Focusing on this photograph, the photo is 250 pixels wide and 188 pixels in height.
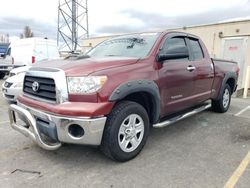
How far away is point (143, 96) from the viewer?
12.3ft

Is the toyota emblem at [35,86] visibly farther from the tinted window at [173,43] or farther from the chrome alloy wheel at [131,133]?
the tinted window at [173,43]

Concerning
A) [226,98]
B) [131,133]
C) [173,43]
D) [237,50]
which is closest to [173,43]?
[173,43]

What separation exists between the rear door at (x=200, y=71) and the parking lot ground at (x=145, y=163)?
791 mm

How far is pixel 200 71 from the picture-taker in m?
4.88

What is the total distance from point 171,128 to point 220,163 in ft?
5.42

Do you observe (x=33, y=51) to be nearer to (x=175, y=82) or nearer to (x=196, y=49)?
(x=196, y=49)

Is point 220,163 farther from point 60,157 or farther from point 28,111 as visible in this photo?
point 28,111

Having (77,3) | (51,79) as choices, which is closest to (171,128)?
(51,79)

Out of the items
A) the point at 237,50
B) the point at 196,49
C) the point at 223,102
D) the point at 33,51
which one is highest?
the point at 196,49

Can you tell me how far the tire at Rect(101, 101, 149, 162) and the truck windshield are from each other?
0.92 m

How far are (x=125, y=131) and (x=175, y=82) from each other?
Answer: 4.25 ft

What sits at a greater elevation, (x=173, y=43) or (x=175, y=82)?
(x=173, y=43)

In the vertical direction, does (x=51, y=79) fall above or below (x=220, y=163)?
above

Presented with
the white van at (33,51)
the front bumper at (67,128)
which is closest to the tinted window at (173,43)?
the front bumper at (67,128)
